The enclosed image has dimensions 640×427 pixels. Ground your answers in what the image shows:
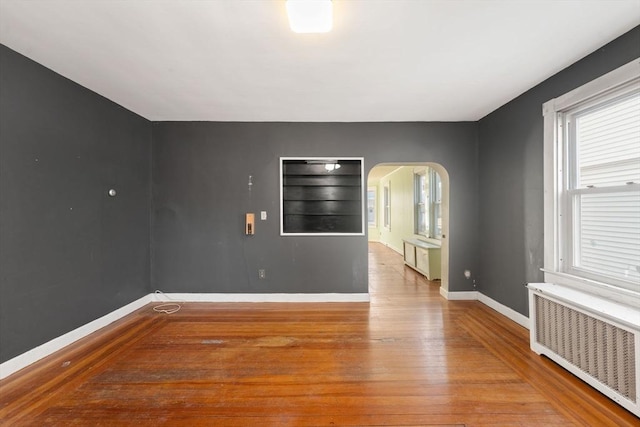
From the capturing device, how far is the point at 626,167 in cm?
204

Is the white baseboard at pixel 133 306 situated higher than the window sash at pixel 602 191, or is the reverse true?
the window sash at pixel 602 191

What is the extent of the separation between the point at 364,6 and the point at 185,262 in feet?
12.1

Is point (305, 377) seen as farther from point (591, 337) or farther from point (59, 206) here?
point (59, 206)

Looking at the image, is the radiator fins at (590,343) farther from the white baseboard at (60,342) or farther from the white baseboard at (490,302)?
the white baseboard at (60,342)

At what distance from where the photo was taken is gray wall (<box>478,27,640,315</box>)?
2.57 metres

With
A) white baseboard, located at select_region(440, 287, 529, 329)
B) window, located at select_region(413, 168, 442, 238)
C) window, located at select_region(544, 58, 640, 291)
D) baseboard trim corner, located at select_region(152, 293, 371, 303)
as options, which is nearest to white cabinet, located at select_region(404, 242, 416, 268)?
window, located at select_region(413, 168, 442, 238)

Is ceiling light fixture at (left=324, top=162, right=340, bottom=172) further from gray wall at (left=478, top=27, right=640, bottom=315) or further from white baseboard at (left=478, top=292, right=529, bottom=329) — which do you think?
white baseboard at (left=478, top=292, right=529, bottom=329)

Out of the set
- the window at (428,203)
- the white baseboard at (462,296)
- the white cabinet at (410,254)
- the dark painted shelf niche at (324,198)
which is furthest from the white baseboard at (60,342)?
the window at (428,203)

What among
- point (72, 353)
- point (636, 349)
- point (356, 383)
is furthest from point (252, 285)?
point (636, 349)

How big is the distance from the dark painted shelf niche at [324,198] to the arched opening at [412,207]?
18.8 inches

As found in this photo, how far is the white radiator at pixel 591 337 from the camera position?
169cm

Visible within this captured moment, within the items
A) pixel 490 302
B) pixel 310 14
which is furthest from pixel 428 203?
pixel 310 14

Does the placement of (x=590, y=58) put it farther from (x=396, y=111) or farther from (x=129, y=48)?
(x=129, y=48)

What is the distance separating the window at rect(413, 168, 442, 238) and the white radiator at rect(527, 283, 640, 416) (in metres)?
3.06
